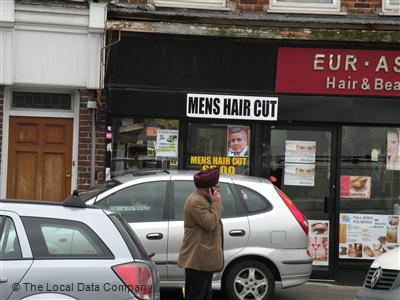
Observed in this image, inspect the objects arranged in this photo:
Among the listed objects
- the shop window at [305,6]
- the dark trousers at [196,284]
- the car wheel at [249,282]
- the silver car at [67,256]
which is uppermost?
the shop window at [305,6]

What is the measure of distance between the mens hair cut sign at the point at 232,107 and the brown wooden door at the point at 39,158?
7.10ft

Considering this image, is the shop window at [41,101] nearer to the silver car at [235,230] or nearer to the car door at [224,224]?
the silver car at [235,230]

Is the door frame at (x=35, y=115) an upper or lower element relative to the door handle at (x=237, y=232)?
upper

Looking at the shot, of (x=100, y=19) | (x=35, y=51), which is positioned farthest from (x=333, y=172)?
(x=35, y=51)

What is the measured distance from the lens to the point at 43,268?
4617 mm

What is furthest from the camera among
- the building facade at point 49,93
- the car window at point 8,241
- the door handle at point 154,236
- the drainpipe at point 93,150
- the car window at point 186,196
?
the drainpipe at point 93,150

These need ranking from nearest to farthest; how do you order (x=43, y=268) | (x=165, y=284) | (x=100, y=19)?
(x=43, y=268) → (x=165, y=284) → (x=100, y=19)

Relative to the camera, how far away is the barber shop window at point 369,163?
1080 cm

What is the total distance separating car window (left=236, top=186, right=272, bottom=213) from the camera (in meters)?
8.10

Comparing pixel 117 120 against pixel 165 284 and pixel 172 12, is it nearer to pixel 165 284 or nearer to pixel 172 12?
pixel 172 12

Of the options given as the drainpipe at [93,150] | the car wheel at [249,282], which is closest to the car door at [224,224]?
the car wheel at [249,282]

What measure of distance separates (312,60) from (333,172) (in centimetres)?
189

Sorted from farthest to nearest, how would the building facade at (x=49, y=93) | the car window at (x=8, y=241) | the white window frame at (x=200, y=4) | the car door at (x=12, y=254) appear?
the white window frame at (x=200, y=4)
the building facade at (x=49, y=93)
the car window at (x=8, y=241)
the car door at (x=12, y=254)

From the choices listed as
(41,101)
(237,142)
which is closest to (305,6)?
(237,142)
